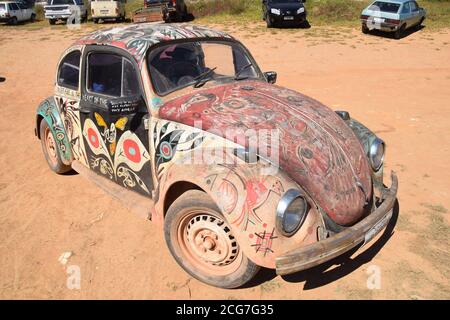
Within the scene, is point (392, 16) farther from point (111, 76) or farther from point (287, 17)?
point (111, 76)

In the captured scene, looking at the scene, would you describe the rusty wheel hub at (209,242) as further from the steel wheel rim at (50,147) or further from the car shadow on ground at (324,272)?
the steel wheel rim at (50,147)

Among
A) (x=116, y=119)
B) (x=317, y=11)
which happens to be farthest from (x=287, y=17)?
(x=116, y=119)

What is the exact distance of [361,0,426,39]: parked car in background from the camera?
15219mm

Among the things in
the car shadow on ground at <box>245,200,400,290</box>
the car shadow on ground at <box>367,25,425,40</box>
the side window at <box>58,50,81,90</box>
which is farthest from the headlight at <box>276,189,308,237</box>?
the car shadow on ground at <box>367,25,425,40</box>

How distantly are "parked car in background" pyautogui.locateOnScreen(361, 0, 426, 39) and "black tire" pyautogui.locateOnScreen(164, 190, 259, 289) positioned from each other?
Answer: 15197 millimetres

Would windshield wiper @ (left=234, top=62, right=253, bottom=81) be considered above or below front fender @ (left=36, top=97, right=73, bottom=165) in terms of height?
above

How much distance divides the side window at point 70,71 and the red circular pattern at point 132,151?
1095mm

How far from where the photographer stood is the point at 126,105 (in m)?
3.38

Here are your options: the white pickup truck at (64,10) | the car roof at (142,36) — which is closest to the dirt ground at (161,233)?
the car roof at (142,36)

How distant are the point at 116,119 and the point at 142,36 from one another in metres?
0.89

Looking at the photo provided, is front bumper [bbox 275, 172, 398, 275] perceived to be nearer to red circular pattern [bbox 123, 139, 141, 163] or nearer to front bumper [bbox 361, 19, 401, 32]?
red circular pattern [bbox 123, 139, 141, 163]

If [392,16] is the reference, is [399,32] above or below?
below
